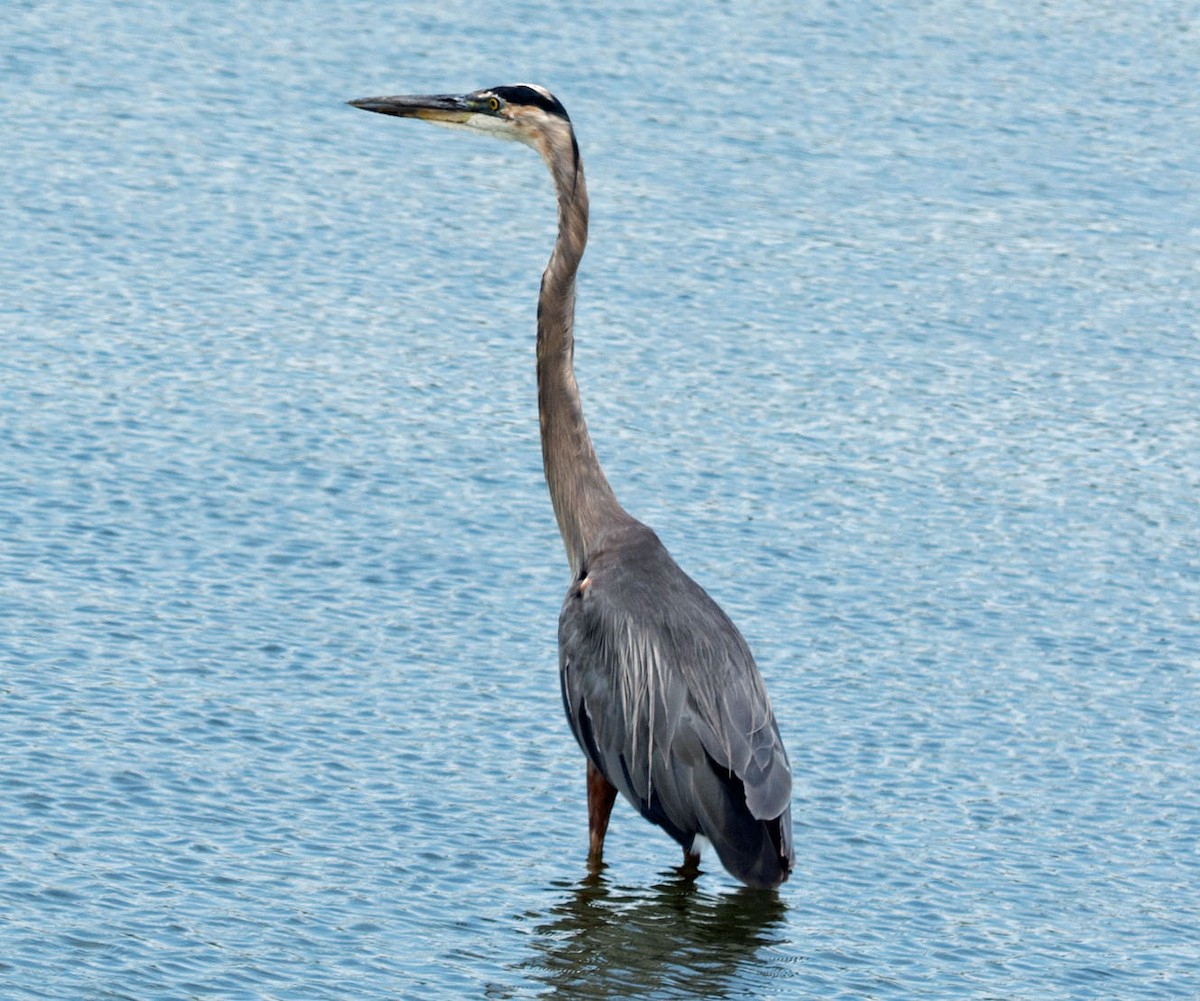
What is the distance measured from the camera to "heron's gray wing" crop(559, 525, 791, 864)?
25.5ft

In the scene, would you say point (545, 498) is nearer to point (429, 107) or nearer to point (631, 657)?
point (429, 107)

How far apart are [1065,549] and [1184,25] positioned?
41.2 feet

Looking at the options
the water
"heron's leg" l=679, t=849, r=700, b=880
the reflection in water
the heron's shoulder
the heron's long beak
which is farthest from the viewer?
the heron's long beak

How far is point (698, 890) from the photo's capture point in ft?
26.3

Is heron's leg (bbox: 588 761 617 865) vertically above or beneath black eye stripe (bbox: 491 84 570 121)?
beneath

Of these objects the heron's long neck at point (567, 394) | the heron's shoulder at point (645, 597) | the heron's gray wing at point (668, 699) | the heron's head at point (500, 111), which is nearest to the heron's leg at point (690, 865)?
the heron's gray wing at point (668, 699)

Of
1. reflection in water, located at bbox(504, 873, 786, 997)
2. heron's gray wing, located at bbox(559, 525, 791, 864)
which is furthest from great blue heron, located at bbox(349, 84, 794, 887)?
reflection in water, located at bbox(504, 873, 786, 997)

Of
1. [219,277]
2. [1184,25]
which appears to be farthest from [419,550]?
[1184,25]

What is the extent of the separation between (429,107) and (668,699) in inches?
105

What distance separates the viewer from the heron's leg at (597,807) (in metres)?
8.06

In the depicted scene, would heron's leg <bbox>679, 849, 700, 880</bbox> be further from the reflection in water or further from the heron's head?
the heron's head

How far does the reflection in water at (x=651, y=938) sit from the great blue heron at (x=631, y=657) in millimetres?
219

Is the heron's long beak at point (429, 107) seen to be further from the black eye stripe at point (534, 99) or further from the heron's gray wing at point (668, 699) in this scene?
the heron's gray wing at point (668, 699)

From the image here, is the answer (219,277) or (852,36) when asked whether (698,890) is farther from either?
(852,36)
